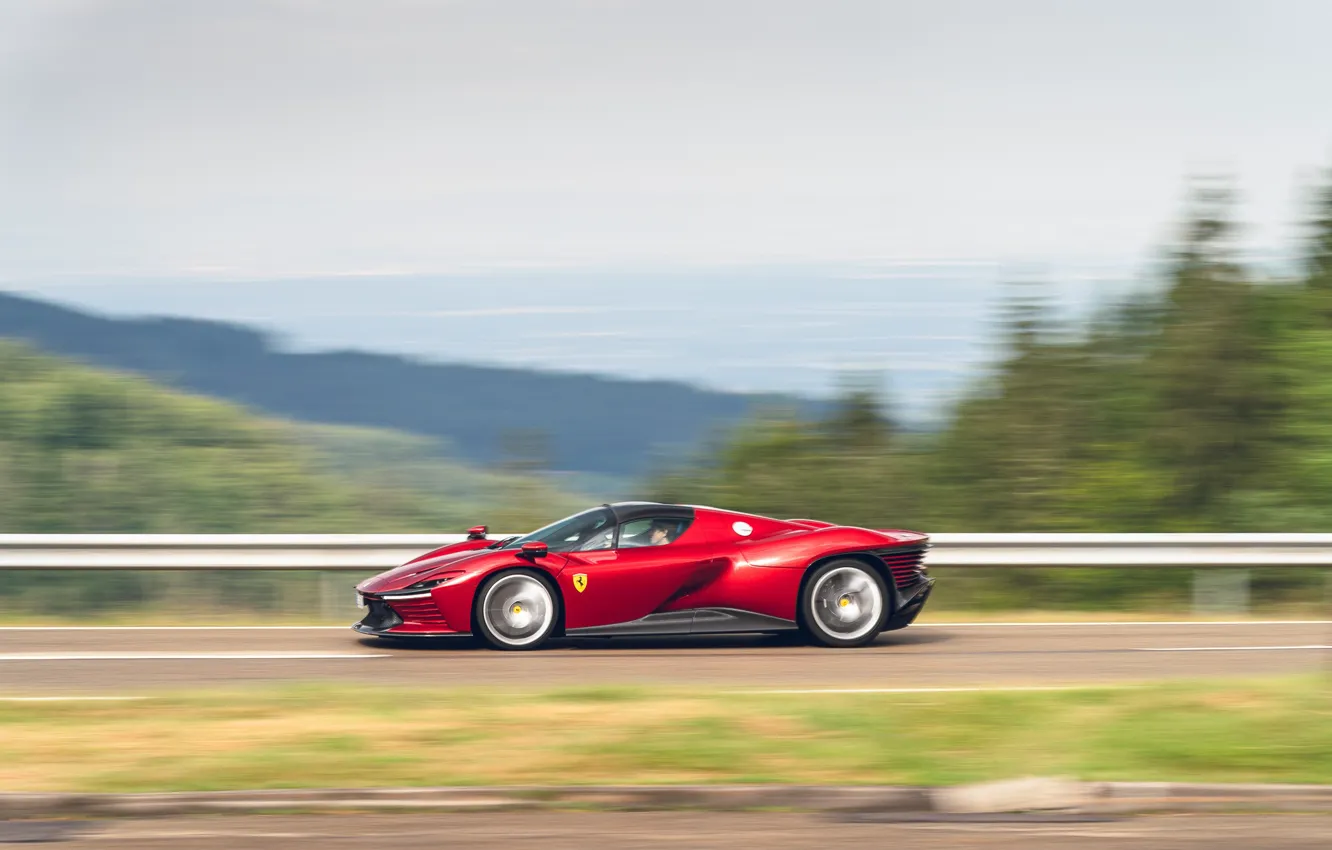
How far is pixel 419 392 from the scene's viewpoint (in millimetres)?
25000

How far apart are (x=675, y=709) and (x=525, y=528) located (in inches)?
355

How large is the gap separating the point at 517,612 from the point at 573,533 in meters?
0.68

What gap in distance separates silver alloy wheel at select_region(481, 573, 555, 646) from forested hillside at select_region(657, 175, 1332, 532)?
299 inches

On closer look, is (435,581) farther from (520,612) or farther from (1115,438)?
(1115,438)

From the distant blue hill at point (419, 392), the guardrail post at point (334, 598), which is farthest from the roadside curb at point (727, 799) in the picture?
the distant blue hill at point (419, 392)

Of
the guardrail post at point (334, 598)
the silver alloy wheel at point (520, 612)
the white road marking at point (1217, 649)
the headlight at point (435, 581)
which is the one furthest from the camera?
the guardrail post at point (334, 598)

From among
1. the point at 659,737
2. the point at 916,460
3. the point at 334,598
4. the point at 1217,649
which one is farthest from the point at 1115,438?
the point at 659,737

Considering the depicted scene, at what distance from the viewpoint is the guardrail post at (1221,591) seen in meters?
15.6

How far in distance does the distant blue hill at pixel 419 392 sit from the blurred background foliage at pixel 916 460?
37 cm

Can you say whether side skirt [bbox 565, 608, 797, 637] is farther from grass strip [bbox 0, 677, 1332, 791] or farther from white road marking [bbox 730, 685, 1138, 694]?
grass strip [bbox 0, 677, 1332, 791]

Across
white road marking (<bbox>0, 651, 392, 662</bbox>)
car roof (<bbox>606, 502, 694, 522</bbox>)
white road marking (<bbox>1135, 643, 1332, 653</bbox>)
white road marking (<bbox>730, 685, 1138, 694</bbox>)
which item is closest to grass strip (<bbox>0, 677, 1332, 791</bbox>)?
white road marking (<bbox>730, 685, 1138, 694</bbox>)

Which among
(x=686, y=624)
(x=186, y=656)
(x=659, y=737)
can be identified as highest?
(x=686, y=624)

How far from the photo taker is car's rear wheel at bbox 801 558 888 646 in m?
11.5

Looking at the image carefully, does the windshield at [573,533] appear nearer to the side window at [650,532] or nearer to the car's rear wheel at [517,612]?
the side window at [650,532]
